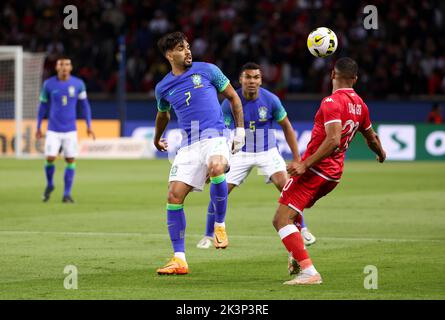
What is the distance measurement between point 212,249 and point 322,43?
9.47 feet

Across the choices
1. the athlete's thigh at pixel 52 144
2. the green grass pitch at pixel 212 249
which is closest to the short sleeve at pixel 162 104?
the green grass pitch at pixel 212 249

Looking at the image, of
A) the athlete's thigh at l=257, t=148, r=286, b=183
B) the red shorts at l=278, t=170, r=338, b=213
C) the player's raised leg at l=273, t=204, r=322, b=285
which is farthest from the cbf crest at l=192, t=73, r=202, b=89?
the athlete's thigh at l=257, t=148, r=286, b=183

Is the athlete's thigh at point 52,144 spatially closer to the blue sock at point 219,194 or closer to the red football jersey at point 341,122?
the blue sock at point 219,194

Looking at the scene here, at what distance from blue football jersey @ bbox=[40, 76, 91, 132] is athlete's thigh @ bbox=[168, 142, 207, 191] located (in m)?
9.16

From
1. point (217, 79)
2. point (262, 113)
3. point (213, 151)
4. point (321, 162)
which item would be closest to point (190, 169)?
point (213, 151)

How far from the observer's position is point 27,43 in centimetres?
3672

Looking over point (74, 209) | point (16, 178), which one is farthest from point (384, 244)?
point (16, 178)

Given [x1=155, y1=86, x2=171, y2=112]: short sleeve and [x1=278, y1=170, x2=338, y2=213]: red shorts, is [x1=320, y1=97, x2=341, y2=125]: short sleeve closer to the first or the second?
[x1=278, y1=170, x2=338, y2=213]: red shorts

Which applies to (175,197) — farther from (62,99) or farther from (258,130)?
(62,99)

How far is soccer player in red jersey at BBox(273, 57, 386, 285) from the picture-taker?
9094 mm

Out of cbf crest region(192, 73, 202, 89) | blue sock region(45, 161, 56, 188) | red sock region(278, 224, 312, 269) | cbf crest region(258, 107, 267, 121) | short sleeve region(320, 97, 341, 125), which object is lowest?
blue sock region(45, 161, 56, 188)

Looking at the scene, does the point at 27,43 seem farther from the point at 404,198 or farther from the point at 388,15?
the point at 404,198

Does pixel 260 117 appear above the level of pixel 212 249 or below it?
above

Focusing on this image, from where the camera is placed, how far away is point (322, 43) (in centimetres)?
1134
